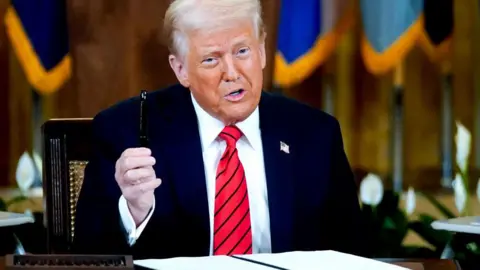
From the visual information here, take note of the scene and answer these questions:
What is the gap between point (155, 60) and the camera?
10.1ft

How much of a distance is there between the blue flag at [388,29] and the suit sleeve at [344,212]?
1.11 m

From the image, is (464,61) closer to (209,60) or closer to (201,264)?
(209,60)

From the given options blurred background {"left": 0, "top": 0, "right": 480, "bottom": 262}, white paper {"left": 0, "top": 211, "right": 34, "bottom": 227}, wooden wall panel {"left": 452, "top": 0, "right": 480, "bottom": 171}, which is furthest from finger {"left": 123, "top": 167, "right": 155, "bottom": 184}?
wooden wall panel {"left": 452, "top": 0, "right": 480, "bottom": 171}

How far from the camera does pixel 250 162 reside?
6.86 ft

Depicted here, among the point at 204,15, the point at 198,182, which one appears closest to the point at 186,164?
the point at 198,182

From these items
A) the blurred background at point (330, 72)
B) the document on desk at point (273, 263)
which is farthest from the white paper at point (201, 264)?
the blurred background at point (330, 72)

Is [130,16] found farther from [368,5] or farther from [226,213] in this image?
[226,213]

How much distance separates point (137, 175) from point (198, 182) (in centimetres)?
32

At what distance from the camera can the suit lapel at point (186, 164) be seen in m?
2.05

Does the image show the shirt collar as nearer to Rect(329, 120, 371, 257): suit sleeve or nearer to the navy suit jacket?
the navy suit jacket

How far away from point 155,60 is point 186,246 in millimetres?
1163

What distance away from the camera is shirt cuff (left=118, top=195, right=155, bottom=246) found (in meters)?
1.89

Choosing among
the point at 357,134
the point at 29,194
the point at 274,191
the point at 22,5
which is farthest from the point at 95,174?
the point at 357,134

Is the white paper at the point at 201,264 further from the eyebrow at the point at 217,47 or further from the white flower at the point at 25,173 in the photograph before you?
the white flower at the point at 25,173
